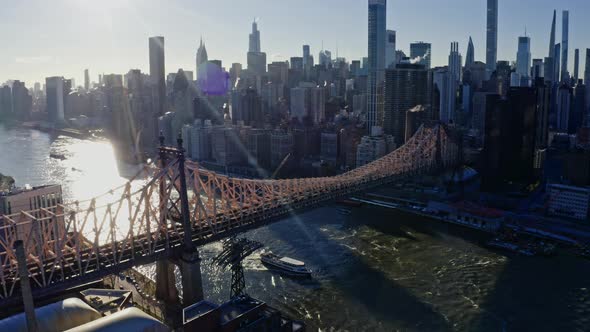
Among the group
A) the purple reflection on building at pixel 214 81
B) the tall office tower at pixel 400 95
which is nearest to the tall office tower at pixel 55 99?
the purple reflection on building at pixel 214 81

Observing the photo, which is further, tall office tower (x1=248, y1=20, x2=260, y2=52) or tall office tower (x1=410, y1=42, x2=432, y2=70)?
tall office tower (x1=248, y1=20, x2=260, y2=52)

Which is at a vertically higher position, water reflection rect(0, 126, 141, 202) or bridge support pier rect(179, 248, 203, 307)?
water reflection rect(0, 126, 141, 202)

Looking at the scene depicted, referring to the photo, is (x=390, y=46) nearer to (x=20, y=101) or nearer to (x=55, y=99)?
(x=55, y=99)

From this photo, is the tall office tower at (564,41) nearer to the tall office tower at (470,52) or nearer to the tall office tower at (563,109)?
the tall office tower at (470,52)

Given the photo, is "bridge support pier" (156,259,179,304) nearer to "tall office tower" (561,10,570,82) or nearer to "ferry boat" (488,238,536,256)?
"ferry boat" (488,238,536,256)

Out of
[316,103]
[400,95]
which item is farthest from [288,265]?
[316,103]

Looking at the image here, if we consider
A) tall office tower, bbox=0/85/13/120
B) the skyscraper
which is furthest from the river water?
tall office tower, bbox=0/85/13/120
